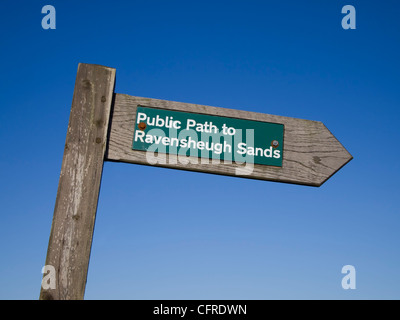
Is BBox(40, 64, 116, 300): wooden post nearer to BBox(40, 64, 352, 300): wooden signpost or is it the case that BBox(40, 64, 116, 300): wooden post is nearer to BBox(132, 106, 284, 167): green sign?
BBox(40, 64, 352, 300): wooden signpost

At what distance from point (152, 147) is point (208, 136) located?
35cm

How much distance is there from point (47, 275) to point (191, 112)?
1.21 metres

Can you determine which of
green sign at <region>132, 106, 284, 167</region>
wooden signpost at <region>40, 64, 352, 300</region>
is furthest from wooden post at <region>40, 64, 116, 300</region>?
green sign at <region>132, 106, 284, 167</region>

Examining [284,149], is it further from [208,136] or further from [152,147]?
[152,147]

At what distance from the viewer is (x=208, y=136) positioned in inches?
93.8

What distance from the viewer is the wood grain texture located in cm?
228

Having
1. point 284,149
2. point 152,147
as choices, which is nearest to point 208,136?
point 152,147

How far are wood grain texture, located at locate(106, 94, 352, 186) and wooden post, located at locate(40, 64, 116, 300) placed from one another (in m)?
0.09
